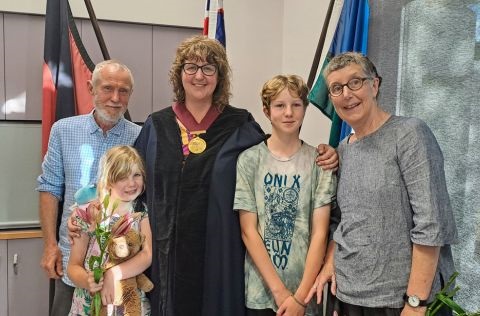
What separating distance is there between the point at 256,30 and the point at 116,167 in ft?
7.48

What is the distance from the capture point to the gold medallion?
A: 63.9 inches

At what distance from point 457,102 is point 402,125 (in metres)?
0.61

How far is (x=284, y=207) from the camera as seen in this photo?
1.54 m

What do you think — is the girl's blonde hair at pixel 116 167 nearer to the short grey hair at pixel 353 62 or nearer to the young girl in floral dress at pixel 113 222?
the young girl in floral dress at pixel 113 222

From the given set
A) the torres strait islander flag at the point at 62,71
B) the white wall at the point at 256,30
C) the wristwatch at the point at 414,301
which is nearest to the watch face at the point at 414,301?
the wristwatch at the point at 414,301

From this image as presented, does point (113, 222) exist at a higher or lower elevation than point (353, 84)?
lower

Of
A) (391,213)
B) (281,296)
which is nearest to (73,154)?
(281,296)

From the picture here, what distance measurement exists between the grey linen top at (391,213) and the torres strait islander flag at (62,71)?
1650mm

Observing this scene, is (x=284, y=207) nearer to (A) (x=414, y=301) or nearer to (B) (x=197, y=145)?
(B) (x=197, y=145)

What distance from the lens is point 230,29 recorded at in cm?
345

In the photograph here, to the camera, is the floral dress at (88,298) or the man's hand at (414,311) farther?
the floral dress at (88,298)

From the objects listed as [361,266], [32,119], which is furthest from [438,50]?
[32,119]

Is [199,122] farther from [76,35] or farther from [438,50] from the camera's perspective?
[76,35]

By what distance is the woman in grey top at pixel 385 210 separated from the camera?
124 centimetres
